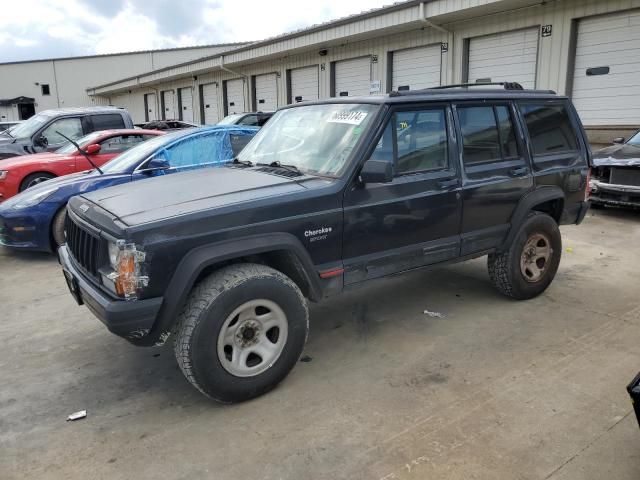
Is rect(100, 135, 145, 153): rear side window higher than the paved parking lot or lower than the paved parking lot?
higher

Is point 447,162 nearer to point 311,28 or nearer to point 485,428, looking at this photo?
point 485,428

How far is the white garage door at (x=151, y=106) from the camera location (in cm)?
3297

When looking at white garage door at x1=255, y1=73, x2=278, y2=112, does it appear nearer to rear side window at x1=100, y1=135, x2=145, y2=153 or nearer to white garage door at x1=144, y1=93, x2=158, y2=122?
rear side window at x1=100, y1=135, x2=145, y2=153

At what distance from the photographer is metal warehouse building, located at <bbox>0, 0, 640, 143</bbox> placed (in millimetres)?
10688

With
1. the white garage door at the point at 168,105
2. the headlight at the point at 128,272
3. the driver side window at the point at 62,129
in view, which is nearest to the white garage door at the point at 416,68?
the driver side window at the point at 62,129

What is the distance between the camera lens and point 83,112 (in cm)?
1031

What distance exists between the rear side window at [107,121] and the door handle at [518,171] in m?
8.55

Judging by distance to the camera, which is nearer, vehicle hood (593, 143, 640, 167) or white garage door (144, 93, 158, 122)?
vehicle hood (593, 143, 640, 167)

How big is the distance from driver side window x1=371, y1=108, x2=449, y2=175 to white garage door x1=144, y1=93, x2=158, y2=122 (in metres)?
31.7

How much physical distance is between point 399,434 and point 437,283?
107 inches

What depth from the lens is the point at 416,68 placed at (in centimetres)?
1472

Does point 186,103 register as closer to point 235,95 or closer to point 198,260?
point 235,95

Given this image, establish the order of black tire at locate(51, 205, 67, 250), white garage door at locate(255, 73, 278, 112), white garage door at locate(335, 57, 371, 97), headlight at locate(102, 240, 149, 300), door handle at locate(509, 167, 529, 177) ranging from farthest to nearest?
1. white garage door at locate(255, 73, 278, 112)
2. white garage door at locate(335, 57, 371, 97)
3. black tire at locate(51, 205, 67, 250)
4. door handle at locate(509, 167, 529, 177)
5. headlight at locate(102, 240, 149, 300)

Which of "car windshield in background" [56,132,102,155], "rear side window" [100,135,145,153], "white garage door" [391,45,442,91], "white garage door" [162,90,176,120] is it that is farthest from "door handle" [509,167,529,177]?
"white garage door" [162,90,176,120]
